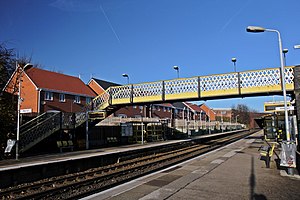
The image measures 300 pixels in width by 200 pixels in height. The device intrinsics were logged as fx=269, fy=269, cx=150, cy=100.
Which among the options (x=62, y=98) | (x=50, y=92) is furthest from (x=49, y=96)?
(x=62, y=98)

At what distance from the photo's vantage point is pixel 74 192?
9117 millimetres

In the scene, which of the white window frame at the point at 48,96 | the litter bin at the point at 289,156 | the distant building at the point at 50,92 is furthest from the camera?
the white window frame at the point at 48,96

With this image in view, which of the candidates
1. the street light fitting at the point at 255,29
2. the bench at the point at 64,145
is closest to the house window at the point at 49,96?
the bench at the point at 64,145

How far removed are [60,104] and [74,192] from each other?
30.4m

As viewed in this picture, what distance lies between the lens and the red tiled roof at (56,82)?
37000 millimetres

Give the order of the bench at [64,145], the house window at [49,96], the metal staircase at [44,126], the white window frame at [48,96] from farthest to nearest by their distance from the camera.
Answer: the house window at [49,96] < the white window frame at [48,96] < the bench at [64,145] < the metal staircase at [44,126]

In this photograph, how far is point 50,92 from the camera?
36.8 meters

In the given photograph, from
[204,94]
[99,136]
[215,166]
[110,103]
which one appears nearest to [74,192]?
[215,166]

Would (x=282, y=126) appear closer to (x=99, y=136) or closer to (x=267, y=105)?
(x=267, y=105)

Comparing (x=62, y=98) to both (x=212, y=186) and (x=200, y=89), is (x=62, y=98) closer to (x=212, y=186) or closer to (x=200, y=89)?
(x=200, y=89)

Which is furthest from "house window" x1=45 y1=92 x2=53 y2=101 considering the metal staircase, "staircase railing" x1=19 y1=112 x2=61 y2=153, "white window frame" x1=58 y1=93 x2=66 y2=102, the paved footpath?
the paved footpath

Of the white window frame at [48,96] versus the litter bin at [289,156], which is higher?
the white window frame at [48,96]

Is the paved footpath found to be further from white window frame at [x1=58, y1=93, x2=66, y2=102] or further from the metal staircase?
white window frame at [x1=58, y1=93, x2=66, y2=102]

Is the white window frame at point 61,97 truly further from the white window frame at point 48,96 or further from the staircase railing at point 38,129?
the staircase railing at point 38,129
